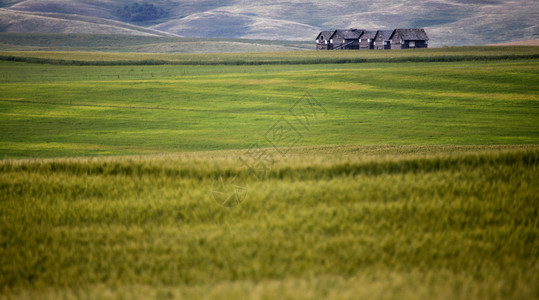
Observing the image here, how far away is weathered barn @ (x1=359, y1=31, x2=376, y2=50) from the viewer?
11747cm

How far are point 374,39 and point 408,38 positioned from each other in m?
8.57

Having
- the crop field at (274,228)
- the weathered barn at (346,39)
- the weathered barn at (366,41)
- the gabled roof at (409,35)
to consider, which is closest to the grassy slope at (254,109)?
the crop field at (274,228)

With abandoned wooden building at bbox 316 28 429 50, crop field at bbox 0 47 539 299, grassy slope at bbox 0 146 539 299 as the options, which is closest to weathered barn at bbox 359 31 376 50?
abandoned wooden building at bbox 316 28 429 50

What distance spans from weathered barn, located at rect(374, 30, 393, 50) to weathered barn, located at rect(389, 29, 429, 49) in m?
2.97

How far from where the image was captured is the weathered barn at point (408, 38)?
111 m

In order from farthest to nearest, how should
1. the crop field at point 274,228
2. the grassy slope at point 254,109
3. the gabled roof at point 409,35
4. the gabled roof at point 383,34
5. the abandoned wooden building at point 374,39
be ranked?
the gabled roof at point 383,34
the abandoned wooden building at point 374,39
the gabled roof at point 409,35
the grassy slope at point 254,109
the crop field at point 274,228

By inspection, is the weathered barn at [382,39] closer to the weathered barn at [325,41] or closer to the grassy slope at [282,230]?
the weathered barn at [325,41]

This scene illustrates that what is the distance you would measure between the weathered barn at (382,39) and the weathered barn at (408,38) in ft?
9.73

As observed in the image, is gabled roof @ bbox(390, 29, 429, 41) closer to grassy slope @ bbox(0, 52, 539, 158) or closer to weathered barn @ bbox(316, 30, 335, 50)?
weathered barn @ bbox(316, 30, 335, 50)

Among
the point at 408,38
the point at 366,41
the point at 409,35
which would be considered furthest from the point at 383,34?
the point at 408,38

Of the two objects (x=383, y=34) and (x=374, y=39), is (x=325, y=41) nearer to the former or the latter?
(x=374, y=39)

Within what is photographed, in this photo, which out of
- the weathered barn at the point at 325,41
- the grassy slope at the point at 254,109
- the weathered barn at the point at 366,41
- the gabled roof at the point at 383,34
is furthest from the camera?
the weathered barn at the point at 325,41

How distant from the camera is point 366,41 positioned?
118125mm

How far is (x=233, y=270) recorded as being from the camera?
191 inches
